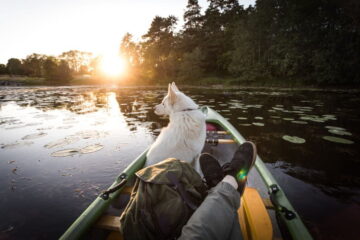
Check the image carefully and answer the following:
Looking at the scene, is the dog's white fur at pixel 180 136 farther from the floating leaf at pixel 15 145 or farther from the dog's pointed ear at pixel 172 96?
the floating leaf at pixel 15 145

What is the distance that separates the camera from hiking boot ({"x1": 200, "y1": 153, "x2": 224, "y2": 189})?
1943 millimetres

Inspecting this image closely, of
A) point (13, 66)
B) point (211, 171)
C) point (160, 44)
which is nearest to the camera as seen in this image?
point (211, 171)

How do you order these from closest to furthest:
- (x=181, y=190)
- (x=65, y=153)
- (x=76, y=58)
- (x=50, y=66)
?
(x=181, y=190) → (x=65, y=153) → (x=50, y=66) → (x=76, y=58)

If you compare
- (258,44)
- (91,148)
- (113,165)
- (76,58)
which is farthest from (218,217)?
(76,58)

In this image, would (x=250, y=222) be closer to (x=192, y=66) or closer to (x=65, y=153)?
A: (x=65, y=153)

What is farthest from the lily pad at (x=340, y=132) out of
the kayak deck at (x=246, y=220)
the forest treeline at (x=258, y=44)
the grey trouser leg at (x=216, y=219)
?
the forest treeline at (x=258, y=44)

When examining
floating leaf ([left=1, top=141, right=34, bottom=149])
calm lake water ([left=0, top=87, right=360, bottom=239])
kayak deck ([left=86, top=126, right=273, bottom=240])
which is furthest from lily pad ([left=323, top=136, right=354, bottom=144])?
floating leaf ([left=1, top=141, right=34, bottom=149])

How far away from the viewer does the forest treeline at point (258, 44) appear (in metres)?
20.8

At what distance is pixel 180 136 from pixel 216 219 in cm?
117

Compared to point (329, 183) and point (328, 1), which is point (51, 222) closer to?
point (329, 183)

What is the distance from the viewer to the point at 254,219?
1.61 meters

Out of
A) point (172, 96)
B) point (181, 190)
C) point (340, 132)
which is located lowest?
point (340, 132)

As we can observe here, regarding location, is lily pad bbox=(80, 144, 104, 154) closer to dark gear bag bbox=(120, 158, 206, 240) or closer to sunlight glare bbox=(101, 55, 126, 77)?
dark gear bag bbox=(120, 158, 206, 240)

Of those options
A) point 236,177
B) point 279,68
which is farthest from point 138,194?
point 279,68
